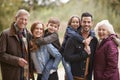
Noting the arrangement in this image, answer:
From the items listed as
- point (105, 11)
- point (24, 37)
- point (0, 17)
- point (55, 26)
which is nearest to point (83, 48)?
point (55, 26)

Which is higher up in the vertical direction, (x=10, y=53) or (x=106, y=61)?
(x=10, y=53)

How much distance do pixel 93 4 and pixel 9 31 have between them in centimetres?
1270

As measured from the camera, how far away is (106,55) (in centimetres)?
405

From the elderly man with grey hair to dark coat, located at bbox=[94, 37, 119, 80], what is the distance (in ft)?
2.93

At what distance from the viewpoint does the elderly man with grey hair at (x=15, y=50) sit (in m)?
4.01

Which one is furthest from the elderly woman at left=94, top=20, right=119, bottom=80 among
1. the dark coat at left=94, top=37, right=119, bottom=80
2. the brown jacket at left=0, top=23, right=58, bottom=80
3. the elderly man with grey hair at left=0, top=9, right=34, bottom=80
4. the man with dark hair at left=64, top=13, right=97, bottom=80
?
the elderly man with grey hair at left=0, top=9, right=34, bottom=80

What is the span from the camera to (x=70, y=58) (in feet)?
13.9

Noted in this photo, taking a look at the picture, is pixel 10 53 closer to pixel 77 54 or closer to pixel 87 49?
pixel 77 54

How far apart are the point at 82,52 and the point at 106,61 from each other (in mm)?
333

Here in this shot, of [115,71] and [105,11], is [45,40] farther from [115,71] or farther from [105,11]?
[105,11]

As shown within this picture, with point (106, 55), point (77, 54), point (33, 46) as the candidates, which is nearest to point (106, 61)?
point (106, 55)

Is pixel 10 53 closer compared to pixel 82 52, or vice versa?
pixel 10 53

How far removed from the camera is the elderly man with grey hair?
4.01 m

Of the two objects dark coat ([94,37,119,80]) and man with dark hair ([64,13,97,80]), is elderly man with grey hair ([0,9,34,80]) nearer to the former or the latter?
man with dark hair ([64,13,97,80])
